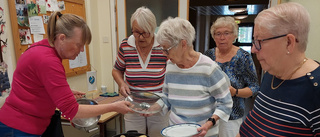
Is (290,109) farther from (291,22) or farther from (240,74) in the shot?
(240,74)

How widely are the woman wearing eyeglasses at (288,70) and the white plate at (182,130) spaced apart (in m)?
0.36

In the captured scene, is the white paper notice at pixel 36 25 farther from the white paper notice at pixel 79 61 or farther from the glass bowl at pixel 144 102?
the glass bowl at pixel 144 102

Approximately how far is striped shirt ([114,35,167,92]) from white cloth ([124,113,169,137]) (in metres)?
0.23

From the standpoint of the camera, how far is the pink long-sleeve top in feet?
3.24

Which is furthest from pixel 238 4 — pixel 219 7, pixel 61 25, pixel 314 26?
pixel 61 25

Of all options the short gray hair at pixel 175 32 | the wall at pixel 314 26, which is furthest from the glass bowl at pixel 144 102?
the wall at pixel 314 26

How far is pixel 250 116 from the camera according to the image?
956 millimetres

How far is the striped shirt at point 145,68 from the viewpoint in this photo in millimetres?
1614

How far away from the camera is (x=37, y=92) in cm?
107

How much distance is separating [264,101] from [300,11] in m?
0.38

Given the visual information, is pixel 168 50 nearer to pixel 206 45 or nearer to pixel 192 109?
pixel 192 109

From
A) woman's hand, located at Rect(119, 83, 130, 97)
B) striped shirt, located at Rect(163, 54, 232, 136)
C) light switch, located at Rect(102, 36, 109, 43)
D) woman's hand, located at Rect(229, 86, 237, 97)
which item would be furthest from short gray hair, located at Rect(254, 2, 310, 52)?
light switch, located at Rect(102, 36, 109, 43)

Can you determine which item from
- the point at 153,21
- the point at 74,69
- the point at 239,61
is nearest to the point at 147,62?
the point at 153,21

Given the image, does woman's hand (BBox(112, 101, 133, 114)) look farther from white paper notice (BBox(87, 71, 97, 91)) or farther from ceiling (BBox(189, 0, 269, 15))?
ceiling (BBox(189, 0, 269, 15))
